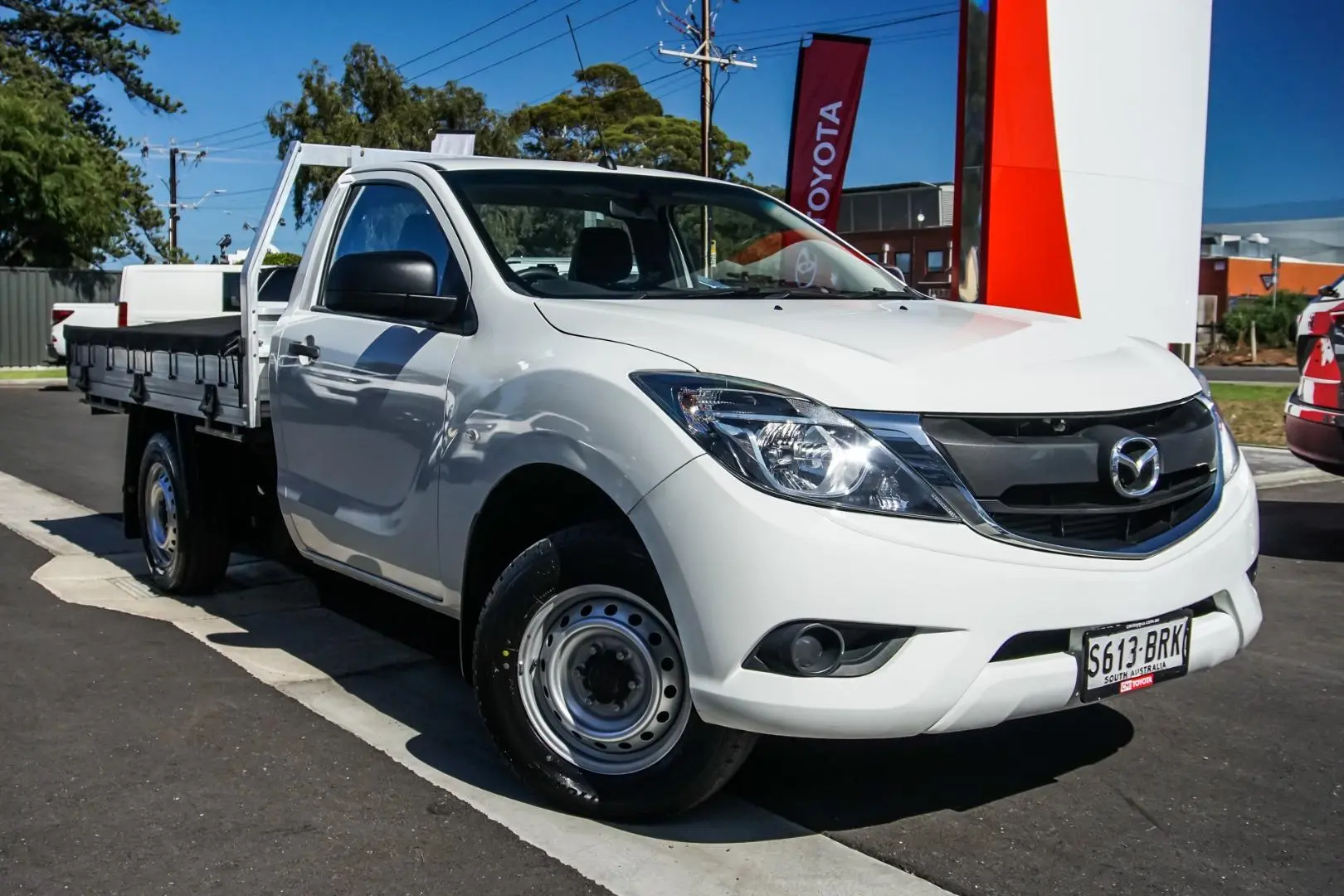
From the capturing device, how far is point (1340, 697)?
480 centimetres

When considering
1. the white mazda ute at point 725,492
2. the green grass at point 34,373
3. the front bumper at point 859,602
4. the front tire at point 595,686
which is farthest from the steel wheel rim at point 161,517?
the green grass at point 34,373

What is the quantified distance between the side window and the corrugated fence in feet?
92.1

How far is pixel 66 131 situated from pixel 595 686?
32836 mm

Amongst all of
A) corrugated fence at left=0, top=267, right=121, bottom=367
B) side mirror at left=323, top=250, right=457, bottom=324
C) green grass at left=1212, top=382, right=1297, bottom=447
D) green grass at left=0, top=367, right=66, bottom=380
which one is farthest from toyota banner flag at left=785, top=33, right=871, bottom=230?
corrugated fence at left=0, top=267, right=121, bottom=367

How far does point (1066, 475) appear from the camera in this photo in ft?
10.6

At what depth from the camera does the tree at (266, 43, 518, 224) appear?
41688 millimetres

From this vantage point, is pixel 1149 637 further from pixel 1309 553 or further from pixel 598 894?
pixel 1309 553

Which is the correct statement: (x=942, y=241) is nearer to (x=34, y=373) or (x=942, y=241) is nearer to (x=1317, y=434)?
(x=34, y=373)

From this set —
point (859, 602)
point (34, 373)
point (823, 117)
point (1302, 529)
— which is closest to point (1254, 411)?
point (823, 117)

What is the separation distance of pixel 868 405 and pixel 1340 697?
9.04ft

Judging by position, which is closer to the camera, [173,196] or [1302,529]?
[1302,529]

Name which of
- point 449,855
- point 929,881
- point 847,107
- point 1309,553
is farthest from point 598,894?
point 847,107

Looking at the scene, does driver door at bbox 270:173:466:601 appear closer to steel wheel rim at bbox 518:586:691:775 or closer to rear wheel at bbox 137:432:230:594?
steel wheel rim at bbox 518:586:691:775

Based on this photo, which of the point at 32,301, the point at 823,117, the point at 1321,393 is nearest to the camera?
the point at 1321,393
